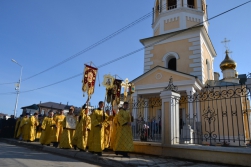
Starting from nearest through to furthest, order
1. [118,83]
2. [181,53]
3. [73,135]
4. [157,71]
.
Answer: [73,135]
[118,83]
[157,71]
[181,53]

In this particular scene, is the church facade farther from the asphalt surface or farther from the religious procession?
the asphalt surface

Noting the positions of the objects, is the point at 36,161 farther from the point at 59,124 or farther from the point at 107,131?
the point at 59,124

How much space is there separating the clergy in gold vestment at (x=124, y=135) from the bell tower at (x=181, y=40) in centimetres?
1050

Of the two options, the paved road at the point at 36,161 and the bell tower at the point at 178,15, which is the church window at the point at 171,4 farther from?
the paved road at the point at 36,161

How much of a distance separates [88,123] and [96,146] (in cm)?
155

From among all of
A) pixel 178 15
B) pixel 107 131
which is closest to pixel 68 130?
pixel 107 131

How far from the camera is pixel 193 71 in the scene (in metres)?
16.3

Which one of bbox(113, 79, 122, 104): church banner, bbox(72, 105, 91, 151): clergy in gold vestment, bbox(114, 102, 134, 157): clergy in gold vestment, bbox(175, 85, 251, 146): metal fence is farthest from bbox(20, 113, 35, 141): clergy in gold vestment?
bbox(175, 85, 251, 146): metal fence

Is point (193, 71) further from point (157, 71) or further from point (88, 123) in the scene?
point (88, 123)

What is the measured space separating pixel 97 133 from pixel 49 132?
4.39 metres

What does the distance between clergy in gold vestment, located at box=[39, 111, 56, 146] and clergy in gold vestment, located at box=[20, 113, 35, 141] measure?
2447 millimetres

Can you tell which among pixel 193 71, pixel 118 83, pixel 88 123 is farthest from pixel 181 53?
pixel 88 123

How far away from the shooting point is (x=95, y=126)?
290 inches

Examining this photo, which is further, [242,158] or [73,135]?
[73,135]
